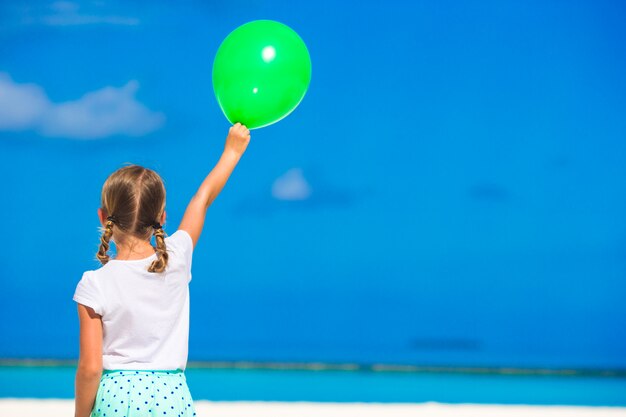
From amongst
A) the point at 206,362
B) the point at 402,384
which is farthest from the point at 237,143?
the point at 206,362

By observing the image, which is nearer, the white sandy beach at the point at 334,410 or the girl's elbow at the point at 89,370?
the girl's elbow at the point at 89,370

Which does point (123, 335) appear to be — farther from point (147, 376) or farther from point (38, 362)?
point (38, 362)

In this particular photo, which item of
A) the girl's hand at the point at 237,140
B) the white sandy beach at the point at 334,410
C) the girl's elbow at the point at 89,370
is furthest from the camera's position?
the white sandy beach at the point at 334,410

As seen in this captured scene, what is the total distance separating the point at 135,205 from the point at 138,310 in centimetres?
15

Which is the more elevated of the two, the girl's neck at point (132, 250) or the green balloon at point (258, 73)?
the green balloon at point (258, 73)

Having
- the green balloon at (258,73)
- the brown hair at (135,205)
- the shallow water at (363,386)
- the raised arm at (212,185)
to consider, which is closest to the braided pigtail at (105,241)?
the brown hair at (135,205)

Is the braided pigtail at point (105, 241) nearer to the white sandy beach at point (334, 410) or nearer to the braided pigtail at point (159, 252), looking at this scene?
the braided pigtail at point (159, 252)

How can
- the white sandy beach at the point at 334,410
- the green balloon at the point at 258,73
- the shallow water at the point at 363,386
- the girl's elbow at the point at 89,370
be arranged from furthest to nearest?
1. the shallow water at the point at 363,386
2. the white sandy beach at the point at 334,410
3. the green balloon at the point at 258,73
4. the girl's elbow at the point at 89,370

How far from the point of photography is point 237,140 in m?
1.52

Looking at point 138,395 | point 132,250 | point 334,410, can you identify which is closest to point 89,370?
point 138,395

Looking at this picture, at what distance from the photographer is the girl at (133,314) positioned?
1.19 meters

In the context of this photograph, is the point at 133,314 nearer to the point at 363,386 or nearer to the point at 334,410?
the point at 334,410

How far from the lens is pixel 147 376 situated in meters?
1.21

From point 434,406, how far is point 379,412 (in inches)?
15.3
